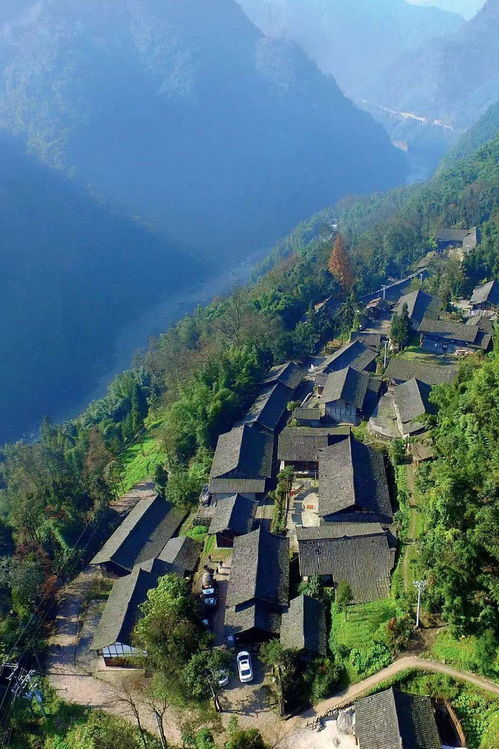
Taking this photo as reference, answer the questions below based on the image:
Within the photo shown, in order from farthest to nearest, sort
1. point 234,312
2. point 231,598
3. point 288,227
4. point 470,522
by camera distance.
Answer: point 288,227 → point 234,312 → point 231,598 → point 470,522

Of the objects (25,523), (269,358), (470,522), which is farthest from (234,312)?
(470,522)

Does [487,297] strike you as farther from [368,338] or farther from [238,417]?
[238,417]


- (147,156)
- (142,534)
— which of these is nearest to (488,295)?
(142,534)

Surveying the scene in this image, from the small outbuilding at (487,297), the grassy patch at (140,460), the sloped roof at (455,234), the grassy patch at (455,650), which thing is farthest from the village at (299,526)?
the sloped roof at (455,234)

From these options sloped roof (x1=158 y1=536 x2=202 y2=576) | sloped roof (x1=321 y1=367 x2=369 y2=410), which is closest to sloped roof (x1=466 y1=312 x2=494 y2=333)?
sloped roof (x1=321 y1=367 x2=369 y2=410)

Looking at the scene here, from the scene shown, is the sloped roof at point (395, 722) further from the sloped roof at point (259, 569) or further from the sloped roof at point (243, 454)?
the sloped roof at point (243, 454)

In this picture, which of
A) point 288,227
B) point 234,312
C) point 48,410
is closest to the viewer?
point 234,312

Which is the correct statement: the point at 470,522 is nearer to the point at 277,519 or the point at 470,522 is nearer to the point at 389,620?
the point at 389,620
